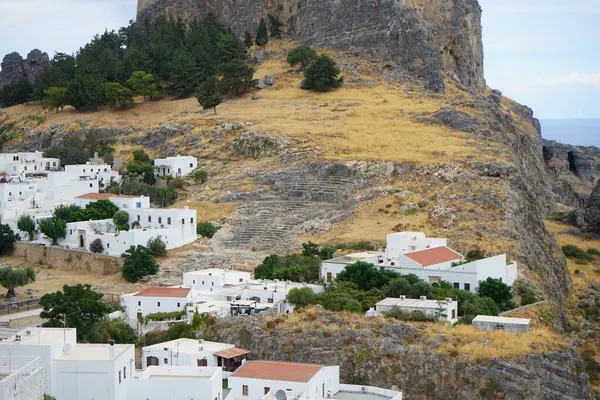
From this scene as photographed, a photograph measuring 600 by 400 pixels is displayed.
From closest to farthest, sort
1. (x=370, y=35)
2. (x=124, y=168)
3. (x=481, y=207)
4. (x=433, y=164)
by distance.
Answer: (x=481, y=207) → (x=433, y=164) → (x=124, y=168) → (x=370, y=35)

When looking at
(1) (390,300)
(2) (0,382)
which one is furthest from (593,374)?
(2) (0,382)

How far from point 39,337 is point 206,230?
2427cm

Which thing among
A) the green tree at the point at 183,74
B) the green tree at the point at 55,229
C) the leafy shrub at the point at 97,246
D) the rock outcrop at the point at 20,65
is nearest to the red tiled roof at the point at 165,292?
the leafy shrub at the point at 97,246

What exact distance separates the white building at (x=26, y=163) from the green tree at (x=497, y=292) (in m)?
31.2

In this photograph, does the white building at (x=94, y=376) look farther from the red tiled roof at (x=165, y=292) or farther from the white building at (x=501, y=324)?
the red tiled roof at (x=165, y=292)

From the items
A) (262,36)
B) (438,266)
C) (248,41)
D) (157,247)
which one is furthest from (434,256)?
(248,41)

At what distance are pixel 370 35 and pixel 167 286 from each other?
33.9 metres

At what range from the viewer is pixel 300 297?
37.9 m

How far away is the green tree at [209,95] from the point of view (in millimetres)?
68250

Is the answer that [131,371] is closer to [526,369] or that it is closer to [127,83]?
[526,369]

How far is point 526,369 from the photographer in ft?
104

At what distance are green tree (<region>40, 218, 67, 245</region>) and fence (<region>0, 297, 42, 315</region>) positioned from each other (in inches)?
356

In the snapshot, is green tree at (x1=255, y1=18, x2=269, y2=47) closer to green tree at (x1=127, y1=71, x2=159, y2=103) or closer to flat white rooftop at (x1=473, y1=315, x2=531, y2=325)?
green tree at (x1=127, y1=71, x2=159, y2=103)

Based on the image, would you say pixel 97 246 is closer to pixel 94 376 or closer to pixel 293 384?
pixel 293 384
